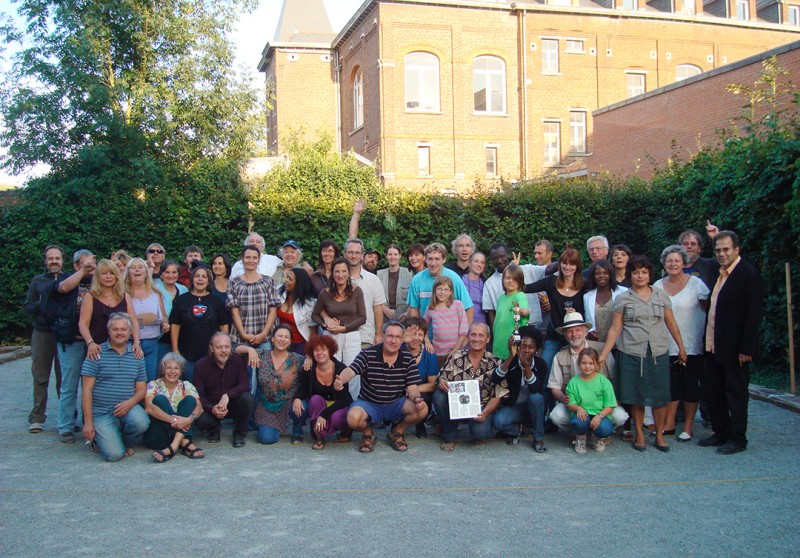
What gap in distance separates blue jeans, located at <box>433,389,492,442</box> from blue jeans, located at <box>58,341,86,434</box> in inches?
147

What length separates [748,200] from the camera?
31.7 feet

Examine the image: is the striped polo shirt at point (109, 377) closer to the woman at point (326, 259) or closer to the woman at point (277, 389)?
the woman at point (277, 389)

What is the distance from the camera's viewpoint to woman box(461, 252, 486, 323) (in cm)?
827

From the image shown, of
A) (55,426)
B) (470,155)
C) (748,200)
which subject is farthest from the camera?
(470,155)

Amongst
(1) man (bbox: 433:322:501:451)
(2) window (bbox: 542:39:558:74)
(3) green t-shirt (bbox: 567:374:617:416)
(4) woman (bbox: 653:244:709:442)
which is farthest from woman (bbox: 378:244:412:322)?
(2) window (bbox: 542:39:558:74)

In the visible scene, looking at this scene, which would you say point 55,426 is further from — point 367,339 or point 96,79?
point 96,79

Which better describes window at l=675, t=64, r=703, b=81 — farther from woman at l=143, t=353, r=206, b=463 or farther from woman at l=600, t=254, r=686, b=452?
woman at l=143, t=353, r=206, b=463

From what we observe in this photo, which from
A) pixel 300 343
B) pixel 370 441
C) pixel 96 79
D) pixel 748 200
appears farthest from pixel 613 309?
pixel 96 79

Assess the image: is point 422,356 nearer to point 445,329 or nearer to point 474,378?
point 445,329

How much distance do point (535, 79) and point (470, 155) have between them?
4.63 metres

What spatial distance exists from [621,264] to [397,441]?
3.11 meters

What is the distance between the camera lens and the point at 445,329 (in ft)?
25.1

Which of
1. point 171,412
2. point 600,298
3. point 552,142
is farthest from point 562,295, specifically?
point 552,142

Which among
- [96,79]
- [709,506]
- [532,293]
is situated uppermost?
[96,79]
